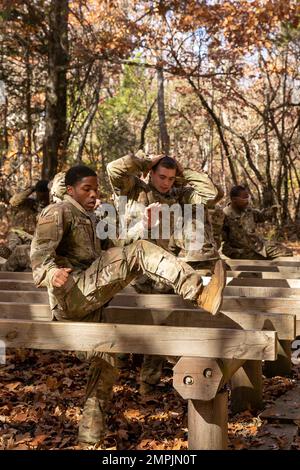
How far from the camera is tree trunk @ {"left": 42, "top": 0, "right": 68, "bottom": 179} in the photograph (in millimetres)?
15055

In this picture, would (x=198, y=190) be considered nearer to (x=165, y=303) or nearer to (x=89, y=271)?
(x=165, y=303)

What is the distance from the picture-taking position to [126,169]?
6113 mm

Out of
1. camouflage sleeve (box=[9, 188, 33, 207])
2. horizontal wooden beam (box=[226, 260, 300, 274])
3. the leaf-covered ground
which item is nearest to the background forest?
camouflage sleeve (box=[9, 188, 33, 207])

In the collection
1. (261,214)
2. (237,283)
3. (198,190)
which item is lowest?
(237,283)

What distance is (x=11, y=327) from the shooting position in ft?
13.9

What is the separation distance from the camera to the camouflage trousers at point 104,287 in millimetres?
4168

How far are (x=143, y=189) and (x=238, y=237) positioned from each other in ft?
9.77

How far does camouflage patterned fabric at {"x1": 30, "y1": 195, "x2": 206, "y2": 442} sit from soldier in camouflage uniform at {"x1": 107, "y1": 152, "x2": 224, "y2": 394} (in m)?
1.44

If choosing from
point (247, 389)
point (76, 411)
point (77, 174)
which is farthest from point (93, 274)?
point (247, 389)

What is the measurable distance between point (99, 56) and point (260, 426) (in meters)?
12.2

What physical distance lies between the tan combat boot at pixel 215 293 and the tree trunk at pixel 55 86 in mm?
11782

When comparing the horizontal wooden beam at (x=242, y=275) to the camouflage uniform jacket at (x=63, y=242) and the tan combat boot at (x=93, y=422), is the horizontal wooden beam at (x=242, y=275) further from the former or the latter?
the tan combat boot at (x=93, y=422)

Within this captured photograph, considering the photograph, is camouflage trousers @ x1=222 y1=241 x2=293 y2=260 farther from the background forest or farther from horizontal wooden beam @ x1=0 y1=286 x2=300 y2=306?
the background forest
